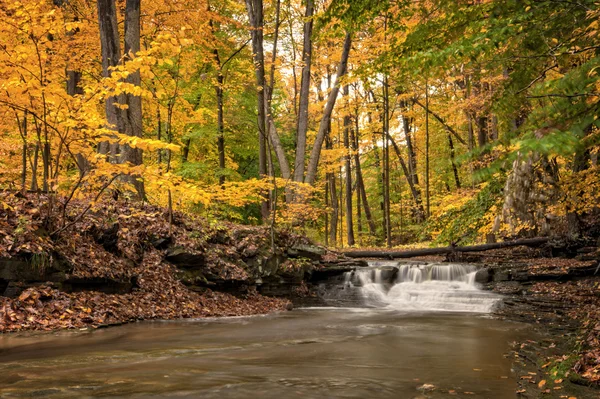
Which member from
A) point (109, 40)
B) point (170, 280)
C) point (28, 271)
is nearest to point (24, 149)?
point (109, 40)

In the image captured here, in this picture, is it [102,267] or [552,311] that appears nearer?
[102,267]

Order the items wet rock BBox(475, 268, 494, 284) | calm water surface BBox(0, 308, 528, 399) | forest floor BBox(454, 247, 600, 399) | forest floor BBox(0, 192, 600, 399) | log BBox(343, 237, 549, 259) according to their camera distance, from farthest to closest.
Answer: log BBox(343, 237, 549, 259) < wet rock BBox(475, 268, 494, 284) < forest floor BBox(0, 192, 600, 399) < forest floor BBox(454, 247, 600, 399) < calm water surface BBox(0, 308, 528, 399)

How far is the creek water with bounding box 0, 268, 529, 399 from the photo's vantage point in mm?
3619

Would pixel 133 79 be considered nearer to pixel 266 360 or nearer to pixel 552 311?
pixel 266 360

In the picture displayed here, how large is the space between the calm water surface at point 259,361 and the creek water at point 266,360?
11mm

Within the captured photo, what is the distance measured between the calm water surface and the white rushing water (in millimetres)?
3464

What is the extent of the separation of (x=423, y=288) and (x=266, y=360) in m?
8.72

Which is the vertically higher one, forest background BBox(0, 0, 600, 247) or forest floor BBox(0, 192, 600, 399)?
A: forest background BBox(0, 0, 600, 247)

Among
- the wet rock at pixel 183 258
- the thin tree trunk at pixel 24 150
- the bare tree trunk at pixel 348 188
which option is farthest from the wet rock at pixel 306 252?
the bare tree trunk at pixel 348 188

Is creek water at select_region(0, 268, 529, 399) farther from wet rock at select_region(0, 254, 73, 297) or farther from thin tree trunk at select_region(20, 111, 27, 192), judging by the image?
thin tree trunk at select_region(20, 111, 27, 192)

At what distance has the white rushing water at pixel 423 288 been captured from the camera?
1158 centimetres

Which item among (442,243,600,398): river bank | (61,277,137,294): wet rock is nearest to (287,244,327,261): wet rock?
(442,243,600,398): river bank

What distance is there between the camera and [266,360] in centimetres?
494

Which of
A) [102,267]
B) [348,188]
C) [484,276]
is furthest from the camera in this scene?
[348,188]
